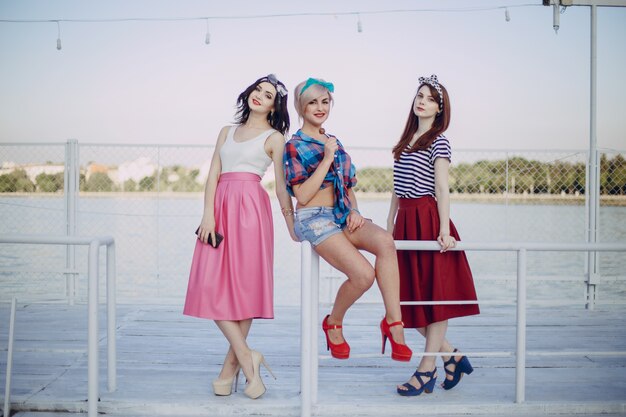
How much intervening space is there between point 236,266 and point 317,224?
0.43 metres

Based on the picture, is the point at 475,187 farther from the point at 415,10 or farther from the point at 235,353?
the point at 235,353

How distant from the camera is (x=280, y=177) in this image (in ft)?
9.17

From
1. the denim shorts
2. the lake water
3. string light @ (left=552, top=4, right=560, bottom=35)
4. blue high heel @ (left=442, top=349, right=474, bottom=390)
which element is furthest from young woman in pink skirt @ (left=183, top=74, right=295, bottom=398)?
string light @ (left=552, top=4, right=560, bottom=35)

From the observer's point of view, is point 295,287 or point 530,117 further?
point 530,117

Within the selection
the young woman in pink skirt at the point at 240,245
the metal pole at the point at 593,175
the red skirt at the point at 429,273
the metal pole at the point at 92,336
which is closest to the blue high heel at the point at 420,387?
the red skirt at the point at 429,273

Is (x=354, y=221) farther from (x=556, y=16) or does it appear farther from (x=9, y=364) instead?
(x=556, y=16)

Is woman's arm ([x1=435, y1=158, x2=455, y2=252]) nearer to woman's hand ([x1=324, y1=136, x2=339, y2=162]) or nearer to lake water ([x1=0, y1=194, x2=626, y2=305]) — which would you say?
woman's hand ([x1=324, y1=136, x2=339, y2=162])

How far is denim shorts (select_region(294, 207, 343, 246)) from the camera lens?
2629mm

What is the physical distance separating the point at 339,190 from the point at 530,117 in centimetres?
1236

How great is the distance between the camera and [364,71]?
1239cm

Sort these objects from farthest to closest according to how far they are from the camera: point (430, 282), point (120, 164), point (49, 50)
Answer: point (49, 50) → point (120, 164) → point (430, 282)

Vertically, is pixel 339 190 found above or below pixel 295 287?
above

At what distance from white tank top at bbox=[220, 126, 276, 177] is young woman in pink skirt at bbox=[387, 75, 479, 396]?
1.89ft

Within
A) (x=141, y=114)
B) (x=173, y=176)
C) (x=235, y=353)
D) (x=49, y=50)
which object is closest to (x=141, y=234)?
(x=141, y=114)
